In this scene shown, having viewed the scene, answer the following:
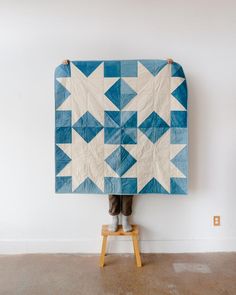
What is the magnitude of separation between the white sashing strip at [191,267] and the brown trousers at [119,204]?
0.55 metres

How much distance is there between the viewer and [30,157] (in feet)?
6.60

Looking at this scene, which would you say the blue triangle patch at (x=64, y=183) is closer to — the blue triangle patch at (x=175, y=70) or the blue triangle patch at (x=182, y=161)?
the blue triangle patch at (x=182, y=161)

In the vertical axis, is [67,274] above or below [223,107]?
below

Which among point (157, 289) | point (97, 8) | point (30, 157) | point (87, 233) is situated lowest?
point (157, 289)

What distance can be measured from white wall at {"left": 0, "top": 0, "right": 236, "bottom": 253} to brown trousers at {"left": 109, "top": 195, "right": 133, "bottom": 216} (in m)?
0.13

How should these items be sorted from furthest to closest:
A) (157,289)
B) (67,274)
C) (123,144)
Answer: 1. (123,144)
2. (67,274)
3. (157,289)

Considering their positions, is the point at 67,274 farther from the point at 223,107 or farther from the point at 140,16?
the point at 140,16

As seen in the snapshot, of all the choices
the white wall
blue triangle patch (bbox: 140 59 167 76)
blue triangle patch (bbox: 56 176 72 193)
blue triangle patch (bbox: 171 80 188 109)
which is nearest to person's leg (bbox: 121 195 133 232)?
the white wall

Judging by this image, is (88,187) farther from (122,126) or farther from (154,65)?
(154,65)

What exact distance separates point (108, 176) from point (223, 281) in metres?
1.11

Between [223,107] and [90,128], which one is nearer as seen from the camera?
[90,128]

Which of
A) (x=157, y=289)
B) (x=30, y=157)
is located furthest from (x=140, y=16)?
(x=157, y=289)

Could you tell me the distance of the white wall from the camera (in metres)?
1.94

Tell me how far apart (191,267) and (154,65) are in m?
1.61
